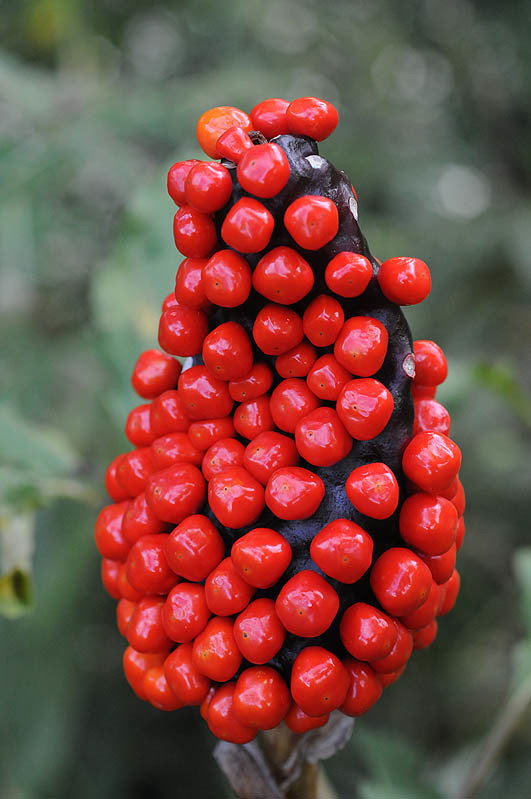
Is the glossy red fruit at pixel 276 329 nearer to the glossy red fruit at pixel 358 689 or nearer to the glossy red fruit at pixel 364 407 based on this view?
the glossy red fruit at pixel 364 407

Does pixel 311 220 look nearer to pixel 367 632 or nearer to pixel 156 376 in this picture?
pixel 156 376

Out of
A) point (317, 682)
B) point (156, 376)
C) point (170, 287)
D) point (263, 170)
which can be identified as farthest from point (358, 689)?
point (170, 287)

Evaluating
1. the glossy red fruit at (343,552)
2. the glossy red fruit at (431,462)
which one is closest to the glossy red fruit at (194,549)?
the glossy red fruit at (343,552)

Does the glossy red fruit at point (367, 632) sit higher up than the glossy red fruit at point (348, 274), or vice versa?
the glossy red fruit at point (348, 274)

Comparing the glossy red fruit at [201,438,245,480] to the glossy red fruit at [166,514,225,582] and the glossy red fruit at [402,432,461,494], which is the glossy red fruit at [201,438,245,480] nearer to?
the glossy red fruit at [166,514,225,582]

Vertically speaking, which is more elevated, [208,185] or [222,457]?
[208,185]

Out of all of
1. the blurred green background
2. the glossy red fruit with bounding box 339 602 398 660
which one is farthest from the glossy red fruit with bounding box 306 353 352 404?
the blurred green background

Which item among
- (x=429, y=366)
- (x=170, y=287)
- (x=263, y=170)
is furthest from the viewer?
(x=170, y=287)
